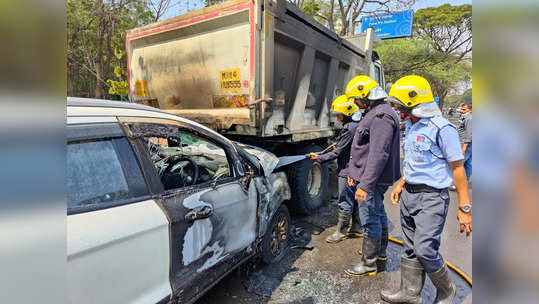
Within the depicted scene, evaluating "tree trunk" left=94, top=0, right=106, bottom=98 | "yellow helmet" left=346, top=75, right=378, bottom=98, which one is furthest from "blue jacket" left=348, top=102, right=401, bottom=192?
"tree trunk" left=94, top=0, right=106, bottom=98

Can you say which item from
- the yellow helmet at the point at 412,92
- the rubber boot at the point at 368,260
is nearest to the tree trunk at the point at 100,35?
the rubber boot at the point at 368,260

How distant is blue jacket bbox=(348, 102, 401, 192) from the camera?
261 cm

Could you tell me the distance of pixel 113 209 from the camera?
148 centimetres

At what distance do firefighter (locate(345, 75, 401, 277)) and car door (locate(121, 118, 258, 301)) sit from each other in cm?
105

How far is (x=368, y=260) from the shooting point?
9.67 feet

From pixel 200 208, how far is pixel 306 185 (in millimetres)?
2452

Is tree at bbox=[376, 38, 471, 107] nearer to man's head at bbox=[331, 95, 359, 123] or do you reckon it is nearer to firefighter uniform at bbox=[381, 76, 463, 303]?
man's head at bbox=[331, 95, 359, 123]

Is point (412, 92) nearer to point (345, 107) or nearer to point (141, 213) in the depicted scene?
point (345, 107)

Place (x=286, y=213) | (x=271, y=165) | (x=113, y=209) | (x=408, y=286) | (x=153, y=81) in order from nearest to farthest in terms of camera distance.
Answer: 1. (x=113, y=209)
2. (x=408, y=286)
3. (x=271, y=165)
4. (x=286, y=213)
5. (x=153, y=81)

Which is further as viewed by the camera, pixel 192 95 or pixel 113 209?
pixel 192 95

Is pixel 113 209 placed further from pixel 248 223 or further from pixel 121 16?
pixel 121 16

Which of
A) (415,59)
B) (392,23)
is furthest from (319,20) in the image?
(415,59)
